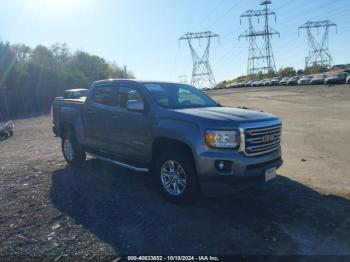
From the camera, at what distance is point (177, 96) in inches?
251

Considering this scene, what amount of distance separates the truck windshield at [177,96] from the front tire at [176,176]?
955 mm

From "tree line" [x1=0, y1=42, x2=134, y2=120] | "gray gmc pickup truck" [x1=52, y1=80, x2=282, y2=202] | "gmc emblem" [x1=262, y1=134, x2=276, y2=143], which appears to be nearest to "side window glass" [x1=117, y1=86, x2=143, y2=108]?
"gray gmc pickup truck" [x1=52, y1=80, x2=282, y2=202]

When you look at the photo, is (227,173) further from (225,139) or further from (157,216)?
(157,216)

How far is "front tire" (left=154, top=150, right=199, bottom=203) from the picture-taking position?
16.9ft

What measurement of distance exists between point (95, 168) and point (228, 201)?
347cm

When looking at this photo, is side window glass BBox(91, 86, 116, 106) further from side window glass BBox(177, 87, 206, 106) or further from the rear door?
side window glass BBox(177, 87, 206, 106)

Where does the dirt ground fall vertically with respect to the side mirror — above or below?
below

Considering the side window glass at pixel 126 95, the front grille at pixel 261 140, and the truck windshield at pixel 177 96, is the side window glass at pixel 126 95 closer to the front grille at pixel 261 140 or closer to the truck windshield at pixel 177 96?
the truck windshield at pixel 177 96

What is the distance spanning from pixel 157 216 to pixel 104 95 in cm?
302

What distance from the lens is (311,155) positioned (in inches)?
340

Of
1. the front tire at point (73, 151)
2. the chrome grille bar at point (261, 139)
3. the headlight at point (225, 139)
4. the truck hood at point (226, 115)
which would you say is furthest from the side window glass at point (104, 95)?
the chrome grille bar at point (261, 139)

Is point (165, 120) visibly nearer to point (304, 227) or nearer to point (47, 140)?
point (304, 227)

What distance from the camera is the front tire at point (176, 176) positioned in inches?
203

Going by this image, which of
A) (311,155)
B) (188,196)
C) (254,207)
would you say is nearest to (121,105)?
(188,196)
